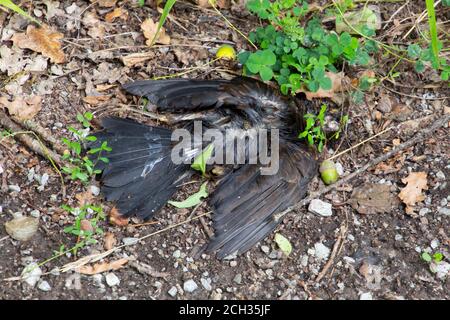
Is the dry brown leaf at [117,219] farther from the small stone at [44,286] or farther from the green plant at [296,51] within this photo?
the green plant at [296,51]

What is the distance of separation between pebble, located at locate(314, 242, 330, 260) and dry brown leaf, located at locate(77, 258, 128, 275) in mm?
859

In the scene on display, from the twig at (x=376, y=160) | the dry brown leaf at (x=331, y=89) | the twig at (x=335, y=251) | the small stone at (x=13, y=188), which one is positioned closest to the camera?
the twig at (x=335, y=251)

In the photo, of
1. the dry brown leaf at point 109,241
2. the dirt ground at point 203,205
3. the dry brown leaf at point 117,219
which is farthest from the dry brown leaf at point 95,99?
the dry brown leaf at point 109,241

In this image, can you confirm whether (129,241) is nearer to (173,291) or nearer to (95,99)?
(173,291)

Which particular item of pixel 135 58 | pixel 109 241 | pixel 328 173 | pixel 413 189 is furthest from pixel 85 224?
pixel 413 189

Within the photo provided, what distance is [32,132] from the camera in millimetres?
3195

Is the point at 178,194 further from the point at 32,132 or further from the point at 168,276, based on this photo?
the point at 32,132

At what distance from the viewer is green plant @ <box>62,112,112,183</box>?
119 inches

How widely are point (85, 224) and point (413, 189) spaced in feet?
5.18

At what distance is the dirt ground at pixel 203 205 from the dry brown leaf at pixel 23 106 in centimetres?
3

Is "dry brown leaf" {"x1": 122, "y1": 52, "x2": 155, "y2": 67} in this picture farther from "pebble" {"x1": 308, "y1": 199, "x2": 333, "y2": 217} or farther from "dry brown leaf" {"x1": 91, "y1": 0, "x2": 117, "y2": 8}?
"pebble" {"x1": 308, "y1": 199, "x2": 333, "y2": 217}

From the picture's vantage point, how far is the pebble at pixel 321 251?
2.98 metres

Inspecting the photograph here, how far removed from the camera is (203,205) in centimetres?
312

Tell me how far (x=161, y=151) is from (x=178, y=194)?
0.23 meters
